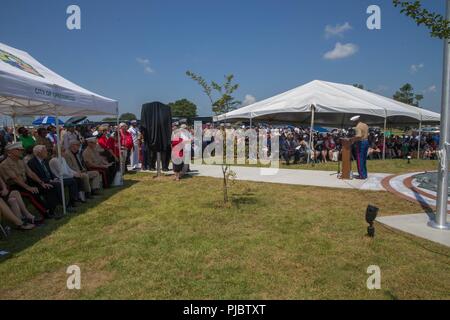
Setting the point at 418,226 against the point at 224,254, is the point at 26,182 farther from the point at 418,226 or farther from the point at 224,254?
the point at 418,226

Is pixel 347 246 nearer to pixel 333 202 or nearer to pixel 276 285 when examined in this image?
pixel 276 285

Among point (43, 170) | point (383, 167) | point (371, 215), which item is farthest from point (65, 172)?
point (383, 167)

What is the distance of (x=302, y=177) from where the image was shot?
10.4 m

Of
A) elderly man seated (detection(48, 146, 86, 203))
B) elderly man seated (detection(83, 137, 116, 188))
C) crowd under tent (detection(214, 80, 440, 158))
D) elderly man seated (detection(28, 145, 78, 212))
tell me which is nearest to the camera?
elderly man seated (detection(28, 145, 78, 212))

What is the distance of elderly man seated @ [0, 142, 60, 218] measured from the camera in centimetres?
555

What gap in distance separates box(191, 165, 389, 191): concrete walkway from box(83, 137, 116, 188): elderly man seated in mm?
3353

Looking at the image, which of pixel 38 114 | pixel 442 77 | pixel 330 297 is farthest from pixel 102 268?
pixel 38 114

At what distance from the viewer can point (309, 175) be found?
10797mm

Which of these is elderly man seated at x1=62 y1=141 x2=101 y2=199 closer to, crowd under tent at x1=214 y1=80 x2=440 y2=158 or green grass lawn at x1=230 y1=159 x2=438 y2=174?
crowd under tent at x1=214 y1=80 x2=440 y2=158

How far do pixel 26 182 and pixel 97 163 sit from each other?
2845 millimetres

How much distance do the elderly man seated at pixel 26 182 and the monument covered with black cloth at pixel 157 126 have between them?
4.54 m

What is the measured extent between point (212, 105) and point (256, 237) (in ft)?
10.1

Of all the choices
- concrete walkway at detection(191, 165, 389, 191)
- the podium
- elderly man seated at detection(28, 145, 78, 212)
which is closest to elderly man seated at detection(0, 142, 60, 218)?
elderly man seated at detection(28, 145, 78, 212)

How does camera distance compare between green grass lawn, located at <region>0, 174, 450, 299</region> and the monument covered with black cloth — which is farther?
the monument covered with black cloth
